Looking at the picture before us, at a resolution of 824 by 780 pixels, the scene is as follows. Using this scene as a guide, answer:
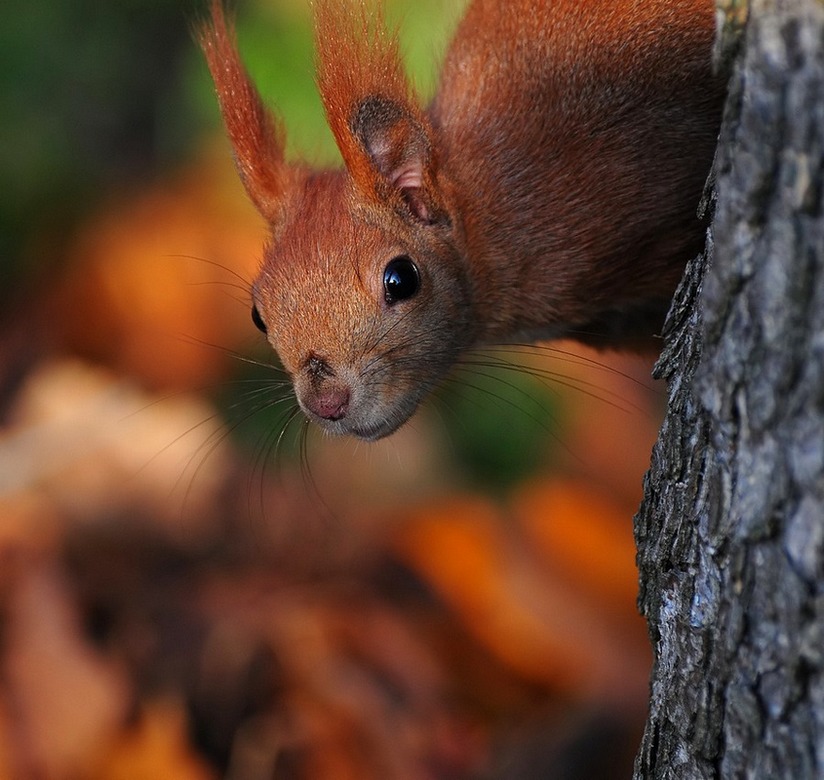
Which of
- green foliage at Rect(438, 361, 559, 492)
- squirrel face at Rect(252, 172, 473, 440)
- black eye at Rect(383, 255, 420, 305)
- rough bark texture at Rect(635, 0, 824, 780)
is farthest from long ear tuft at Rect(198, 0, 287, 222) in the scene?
green foliage at Rect(438, 361, 559, 492)

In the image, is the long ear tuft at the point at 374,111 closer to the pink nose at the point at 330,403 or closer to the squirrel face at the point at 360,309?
the squirrel face at the point at 360,309

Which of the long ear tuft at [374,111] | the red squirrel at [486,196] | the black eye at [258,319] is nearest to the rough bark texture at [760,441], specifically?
the red squirrel at [486,196]

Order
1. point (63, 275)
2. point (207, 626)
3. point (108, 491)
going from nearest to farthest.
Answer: point (207, 626) < point (108, 491) < point (63, 275)

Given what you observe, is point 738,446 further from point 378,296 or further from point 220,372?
point 220,372

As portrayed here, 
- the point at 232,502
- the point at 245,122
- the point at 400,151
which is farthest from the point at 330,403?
the point at 232,502

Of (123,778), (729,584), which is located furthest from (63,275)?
(729,584)

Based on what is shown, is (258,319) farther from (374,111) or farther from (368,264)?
(374,111)

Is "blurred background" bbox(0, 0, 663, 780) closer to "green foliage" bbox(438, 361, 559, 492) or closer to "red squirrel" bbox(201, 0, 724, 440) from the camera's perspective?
"green foliage" bbox(438, 361, 559, 492)
